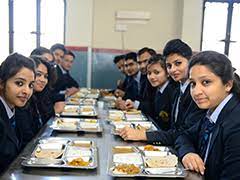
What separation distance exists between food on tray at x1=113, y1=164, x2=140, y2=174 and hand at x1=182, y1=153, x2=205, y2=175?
0.83 ft

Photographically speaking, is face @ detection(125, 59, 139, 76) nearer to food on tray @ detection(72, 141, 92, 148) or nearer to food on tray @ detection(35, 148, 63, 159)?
food on tray @ detection(72, 141, 92, 148)

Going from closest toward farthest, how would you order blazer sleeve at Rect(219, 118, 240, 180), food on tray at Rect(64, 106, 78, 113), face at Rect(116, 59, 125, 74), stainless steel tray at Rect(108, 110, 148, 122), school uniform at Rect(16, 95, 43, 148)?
blazer sleeve at Rect(219, 118, 240, 180) < school uniform at Rect(16, 95, 43, 148) < stainless steel tray at Rect(108, 110, 148, 122) < food on tray at Rect(64, 106, 78, 113) < face at Rect(116, 59, 125, 74)

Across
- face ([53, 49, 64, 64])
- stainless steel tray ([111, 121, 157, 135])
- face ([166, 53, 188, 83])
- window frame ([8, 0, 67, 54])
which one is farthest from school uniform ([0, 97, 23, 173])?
window frame ([8, 0, 67, 54])

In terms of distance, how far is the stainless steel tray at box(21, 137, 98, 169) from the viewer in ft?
5.38

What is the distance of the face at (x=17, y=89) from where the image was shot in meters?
2.08

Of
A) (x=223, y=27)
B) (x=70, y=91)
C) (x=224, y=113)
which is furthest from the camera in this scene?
(x=223, y=27)

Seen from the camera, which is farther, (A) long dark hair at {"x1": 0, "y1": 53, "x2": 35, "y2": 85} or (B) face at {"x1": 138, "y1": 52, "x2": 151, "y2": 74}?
(B) face at {"x1": 138, "y1": 52, "x2": 151, "y2": 74}

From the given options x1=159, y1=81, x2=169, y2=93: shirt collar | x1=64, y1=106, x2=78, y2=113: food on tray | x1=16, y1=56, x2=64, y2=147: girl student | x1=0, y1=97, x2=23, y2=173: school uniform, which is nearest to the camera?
x1=0, y1=97, x2=23, y2=173: school uniform

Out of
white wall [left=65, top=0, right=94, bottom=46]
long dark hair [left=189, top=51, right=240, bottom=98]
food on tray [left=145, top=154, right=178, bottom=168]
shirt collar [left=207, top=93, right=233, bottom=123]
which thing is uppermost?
white wall [left=65, top=0, right=94, bottom=46]

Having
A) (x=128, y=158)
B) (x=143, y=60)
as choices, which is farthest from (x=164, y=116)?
(x=128, y=158)

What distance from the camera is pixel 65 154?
1.81 meters

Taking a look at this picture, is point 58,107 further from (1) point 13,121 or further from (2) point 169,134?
(2) point 169,134

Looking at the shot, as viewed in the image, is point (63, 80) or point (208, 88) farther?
point (63, 80)

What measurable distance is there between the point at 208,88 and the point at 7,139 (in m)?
1.07
